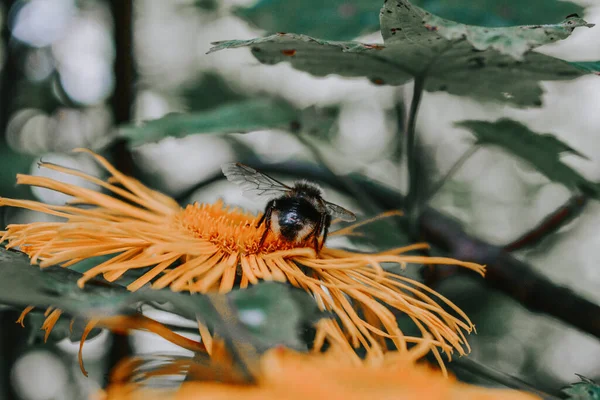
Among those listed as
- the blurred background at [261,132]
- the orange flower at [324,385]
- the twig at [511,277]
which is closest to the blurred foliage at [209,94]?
the blurred background at [261,132]

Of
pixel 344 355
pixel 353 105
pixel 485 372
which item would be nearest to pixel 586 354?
pixel 353 105

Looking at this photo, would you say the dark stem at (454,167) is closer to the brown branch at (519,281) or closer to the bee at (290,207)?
the brown branch at (519,281)

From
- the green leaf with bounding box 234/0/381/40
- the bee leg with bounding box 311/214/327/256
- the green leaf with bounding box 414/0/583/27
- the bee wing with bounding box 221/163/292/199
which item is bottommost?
the bee leg with bounding box 311/214/327/256

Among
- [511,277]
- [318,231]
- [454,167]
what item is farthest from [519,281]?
[318,231]

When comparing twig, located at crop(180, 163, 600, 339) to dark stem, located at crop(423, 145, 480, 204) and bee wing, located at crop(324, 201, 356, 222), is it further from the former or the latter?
bee wing, located at crop(324, 201, 356, 222)

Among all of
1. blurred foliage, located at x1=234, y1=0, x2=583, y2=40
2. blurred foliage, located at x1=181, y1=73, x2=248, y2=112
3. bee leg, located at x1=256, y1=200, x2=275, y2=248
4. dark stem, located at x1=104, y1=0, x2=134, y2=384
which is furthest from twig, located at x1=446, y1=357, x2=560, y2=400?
blurred foliage, located at x1=181, y1=73, x2=248, y2=112

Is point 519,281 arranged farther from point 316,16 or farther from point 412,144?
point 316,16
